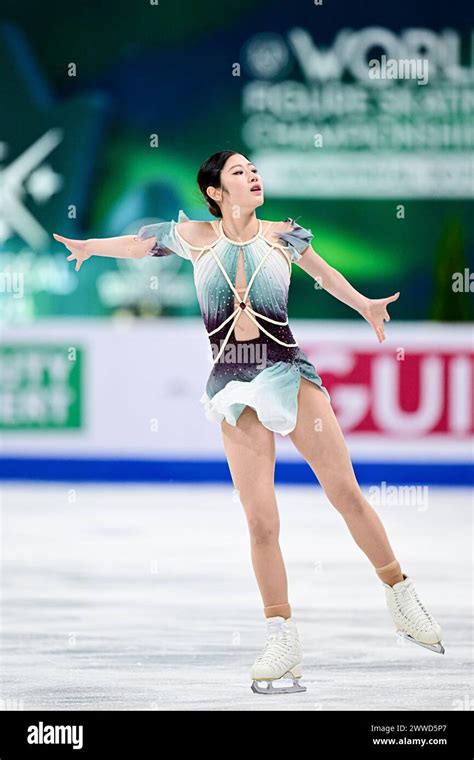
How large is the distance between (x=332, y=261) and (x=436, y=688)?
817 cm

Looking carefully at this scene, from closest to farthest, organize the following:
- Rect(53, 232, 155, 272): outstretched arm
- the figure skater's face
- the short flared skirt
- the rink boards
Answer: the short flared skirt, the figure skater's face, Rect(53, 232, 155, 272): outstretched arm, the rink boards

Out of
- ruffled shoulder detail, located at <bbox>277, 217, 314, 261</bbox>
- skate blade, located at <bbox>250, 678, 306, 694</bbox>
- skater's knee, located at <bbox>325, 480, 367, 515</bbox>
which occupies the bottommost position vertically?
skate blade, located at <bbox>250, 678, 306, 694</bbox>

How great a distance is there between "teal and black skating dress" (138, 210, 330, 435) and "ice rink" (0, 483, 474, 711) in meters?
0.91

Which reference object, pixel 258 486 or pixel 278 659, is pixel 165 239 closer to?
pixel 258 486

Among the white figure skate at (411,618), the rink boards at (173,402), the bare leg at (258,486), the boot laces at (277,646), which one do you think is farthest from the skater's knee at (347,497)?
the rink boards at (173,402)

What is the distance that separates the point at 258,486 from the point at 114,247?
0.88m

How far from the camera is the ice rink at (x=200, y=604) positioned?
4.61 meters

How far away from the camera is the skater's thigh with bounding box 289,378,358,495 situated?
443cm

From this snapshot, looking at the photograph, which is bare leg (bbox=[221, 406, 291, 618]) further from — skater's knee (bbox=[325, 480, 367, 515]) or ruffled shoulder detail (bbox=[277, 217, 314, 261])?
ruffled shoulder detail (bbox=[277, 217, 314, 261])

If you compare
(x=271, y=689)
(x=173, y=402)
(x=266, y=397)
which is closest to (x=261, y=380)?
(x=266, y=397)

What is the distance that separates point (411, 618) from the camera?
457 centimetres

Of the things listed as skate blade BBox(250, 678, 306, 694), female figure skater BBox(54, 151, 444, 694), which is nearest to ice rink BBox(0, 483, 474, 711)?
skate blade BBox(250, 678, 306, 694)

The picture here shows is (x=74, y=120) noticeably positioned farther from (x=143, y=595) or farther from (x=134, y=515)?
(x=143, y=595)
